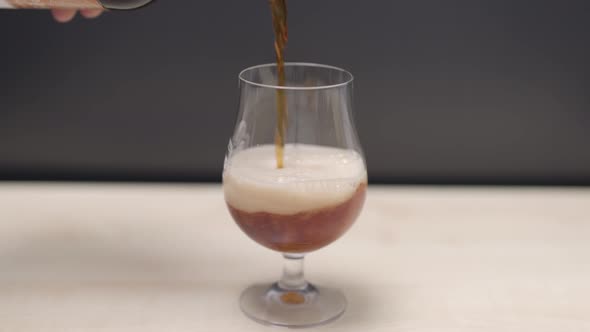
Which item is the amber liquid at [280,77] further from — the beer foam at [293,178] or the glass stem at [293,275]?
the glass stem at [293,275]

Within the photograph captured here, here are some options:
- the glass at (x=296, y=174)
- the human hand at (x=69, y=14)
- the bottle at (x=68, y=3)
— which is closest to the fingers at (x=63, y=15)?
the human hand at (x=69, y=14)

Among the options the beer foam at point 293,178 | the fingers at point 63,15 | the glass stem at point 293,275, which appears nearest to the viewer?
the beer foam at point 293,178

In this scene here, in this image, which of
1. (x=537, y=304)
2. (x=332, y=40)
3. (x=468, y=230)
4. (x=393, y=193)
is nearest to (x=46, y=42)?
(x=332, y=40)

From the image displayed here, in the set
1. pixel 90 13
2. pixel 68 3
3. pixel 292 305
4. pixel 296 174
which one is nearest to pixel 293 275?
pixel 292 305

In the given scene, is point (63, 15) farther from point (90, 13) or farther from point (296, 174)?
point (296, 174)

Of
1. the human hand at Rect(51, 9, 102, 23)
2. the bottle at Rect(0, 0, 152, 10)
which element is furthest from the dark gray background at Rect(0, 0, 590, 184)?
the bottle at Rect(0, 0, 152, 10)
